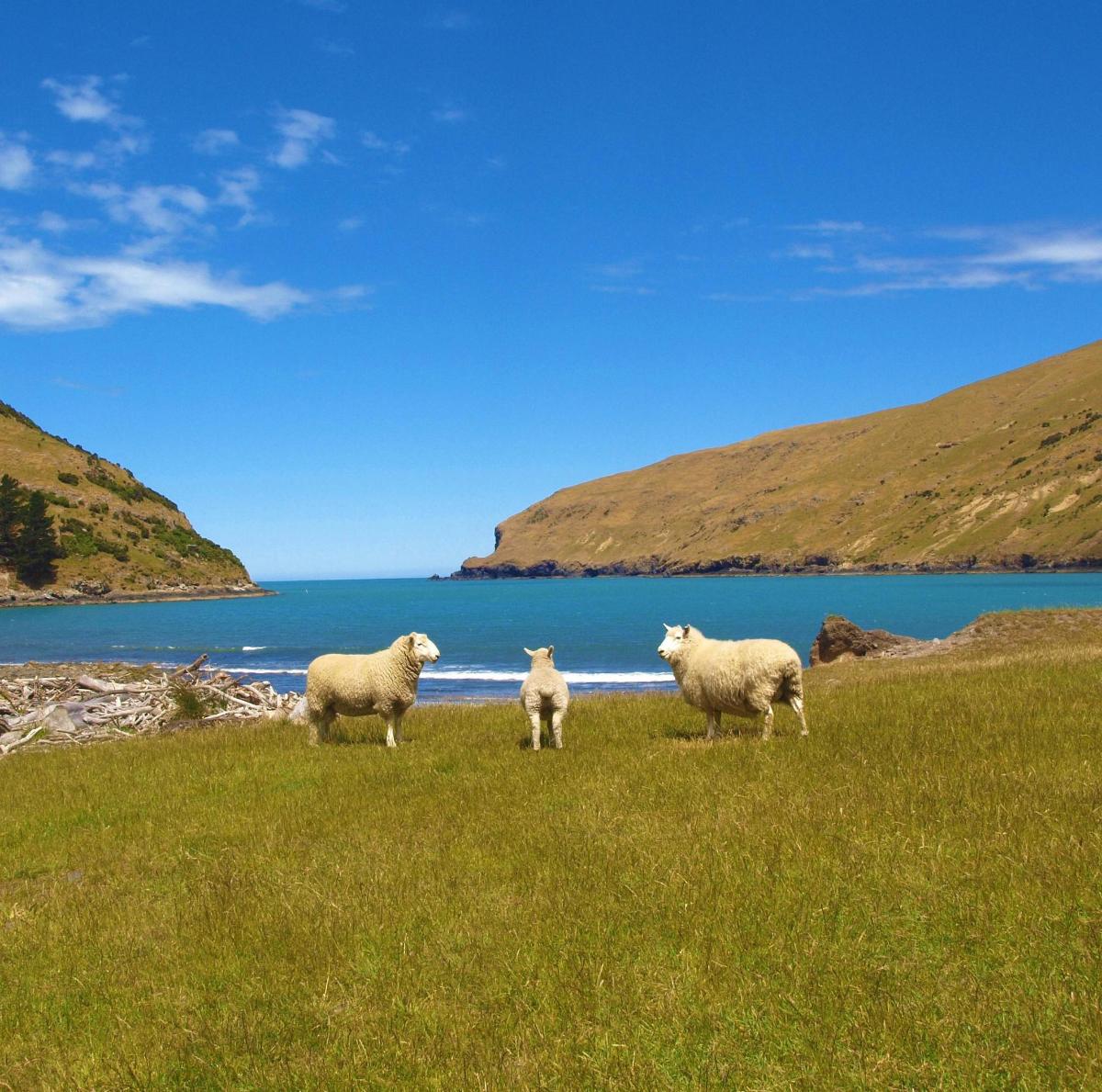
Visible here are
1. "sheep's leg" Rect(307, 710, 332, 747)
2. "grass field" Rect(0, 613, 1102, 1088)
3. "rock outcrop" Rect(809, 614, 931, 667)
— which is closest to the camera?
"grass field" Rect(0, 613, 1102, 1088)

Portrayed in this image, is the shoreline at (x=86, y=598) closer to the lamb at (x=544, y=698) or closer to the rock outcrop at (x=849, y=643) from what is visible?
the rock outcrop at (x=849, y=643)

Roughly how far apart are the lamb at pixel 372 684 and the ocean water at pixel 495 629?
20.1m

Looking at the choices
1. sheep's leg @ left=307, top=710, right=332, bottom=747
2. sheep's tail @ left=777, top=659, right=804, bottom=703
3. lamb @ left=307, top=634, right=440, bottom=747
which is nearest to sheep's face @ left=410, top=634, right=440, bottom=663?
lamb @ left=307, top=634, right=440, bottom=747

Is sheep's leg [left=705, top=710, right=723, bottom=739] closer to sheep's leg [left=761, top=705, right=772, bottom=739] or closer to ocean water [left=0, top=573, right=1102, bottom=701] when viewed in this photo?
sheep's leg [left=761, top=705, right=772, bottom=739]

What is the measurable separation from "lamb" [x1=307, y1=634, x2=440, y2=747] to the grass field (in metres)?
3.77

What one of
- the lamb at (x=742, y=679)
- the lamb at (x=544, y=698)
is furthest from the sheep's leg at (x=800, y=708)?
the lamb at (x=544, y=698)

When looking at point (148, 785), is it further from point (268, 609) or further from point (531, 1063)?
point (268, 609)

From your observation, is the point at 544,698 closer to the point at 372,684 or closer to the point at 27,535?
the point at 372,684

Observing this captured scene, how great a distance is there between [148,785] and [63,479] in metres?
182

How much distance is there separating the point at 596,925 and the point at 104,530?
182 m

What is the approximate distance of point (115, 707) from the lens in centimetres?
2616

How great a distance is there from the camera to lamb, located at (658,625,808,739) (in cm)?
1309

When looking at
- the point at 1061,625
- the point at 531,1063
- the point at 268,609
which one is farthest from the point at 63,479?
the point at 531,1063

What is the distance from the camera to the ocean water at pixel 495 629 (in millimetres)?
51050
